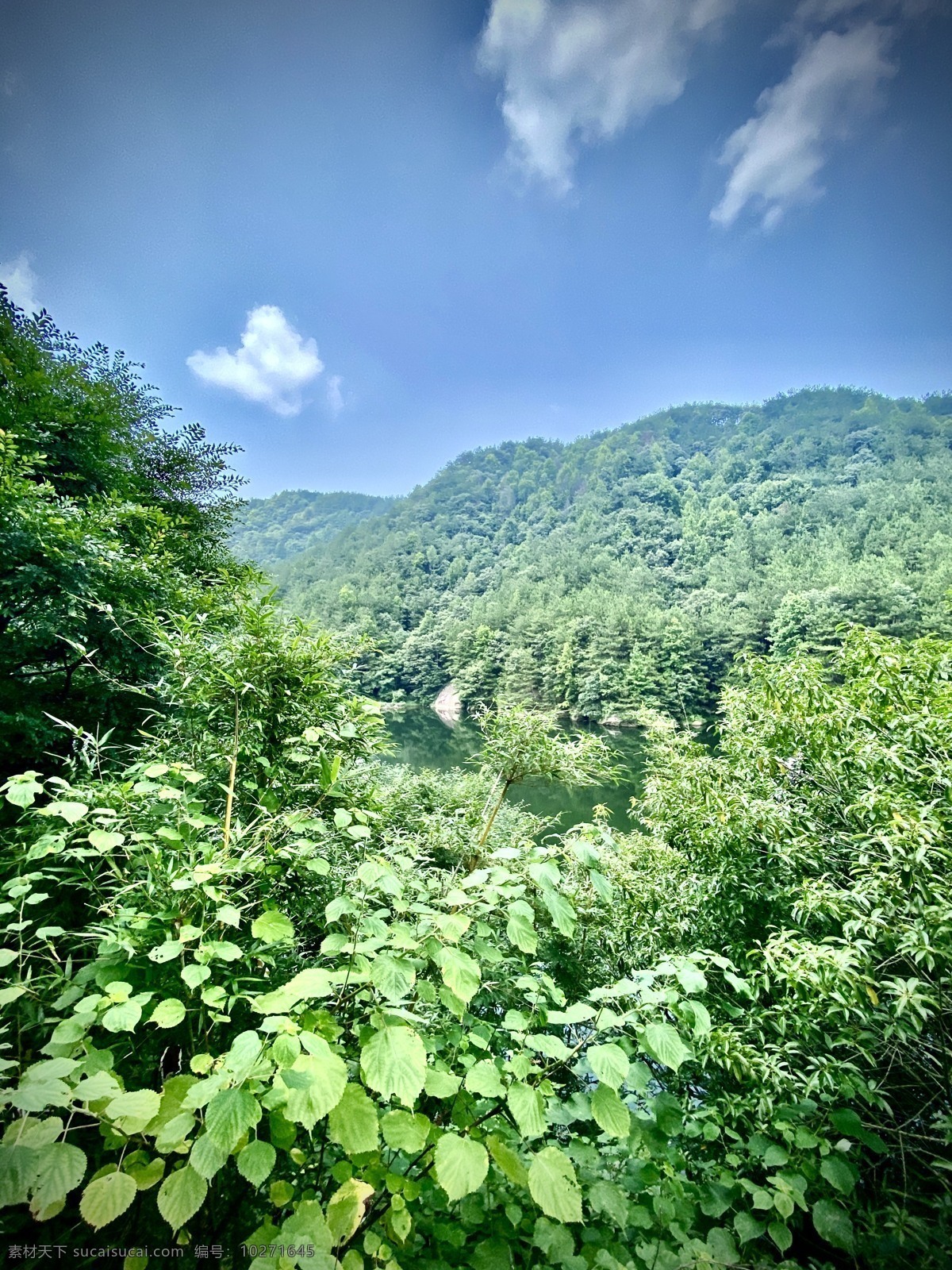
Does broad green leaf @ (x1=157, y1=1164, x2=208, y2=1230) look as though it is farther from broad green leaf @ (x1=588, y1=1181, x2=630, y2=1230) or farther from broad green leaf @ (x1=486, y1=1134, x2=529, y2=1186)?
broad green leaf @ (x1=588, y1=1181, x2=630, y2=1230)

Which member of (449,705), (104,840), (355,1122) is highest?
(104,840)

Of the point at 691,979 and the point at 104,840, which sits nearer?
the point at 691,979

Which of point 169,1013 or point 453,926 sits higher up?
point 453,926

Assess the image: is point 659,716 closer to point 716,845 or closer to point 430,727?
point 716,845

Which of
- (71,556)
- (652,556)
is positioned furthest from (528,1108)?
(652,556)

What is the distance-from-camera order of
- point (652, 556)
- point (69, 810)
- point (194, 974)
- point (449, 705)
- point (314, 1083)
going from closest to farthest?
point (314, 1083) → point (194, 974) → point (69, 810) → point (449, 705) → point (652, 556)

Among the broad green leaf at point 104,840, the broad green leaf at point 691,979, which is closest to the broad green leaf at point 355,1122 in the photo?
the broad green leaf at point 691,979

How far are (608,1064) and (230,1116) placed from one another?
0.81 metres

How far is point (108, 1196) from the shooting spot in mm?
936

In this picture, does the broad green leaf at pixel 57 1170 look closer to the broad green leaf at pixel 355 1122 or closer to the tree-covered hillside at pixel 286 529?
the broad green leaf at pixel 355 1122

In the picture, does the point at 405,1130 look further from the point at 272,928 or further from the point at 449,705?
the point at 449,705

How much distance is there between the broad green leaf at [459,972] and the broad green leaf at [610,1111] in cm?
36

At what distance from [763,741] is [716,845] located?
1.03 meters

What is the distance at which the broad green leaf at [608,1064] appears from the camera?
110 cm
